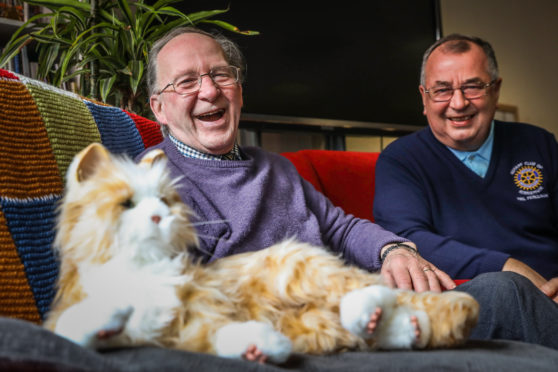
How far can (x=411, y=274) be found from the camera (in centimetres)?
90

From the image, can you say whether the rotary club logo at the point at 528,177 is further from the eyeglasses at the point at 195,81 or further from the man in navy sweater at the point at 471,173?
the eyeglasses at the point at 195,81

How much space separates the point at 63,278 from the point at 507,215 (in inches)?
52.4

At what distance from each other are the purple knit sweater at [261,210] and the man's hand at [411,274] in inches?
2.3

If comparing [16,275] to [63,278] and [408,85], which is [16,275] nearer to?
[63,278]

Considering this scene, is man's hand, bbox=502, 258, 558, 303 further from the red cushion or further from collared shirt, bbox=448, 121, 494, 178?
the red cushion

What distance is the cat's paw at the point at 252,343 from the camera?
0.51 meters

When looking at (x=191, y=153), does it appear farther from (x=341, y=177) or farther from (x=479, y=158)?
(x=479, y=158)

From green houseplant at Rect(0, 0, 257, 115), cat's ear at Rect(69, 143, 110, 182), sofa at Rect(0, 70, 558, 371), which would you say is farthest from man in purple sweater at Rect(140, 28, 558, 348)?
green houseplant at Rect(0, 0, 257, 115)

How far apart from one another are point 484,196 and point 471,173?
9 cm

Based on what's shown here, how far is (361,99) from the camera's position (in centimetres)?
270

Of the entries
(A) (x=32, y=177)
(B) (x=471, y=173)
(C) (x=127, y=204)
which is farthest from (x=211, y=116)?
(B) (x=471, y=173)

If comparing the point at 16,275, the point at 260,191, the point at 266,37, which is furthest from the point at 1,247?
the point at 266,37

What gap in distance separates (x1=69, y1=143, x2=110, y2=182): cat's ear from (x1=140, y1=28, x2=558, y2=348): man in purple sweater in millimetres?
247

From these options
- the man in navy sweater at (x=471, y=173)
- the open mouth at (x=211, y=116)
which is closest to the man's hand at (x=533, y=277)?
the man in navy sweater at (x=471, y=173)
